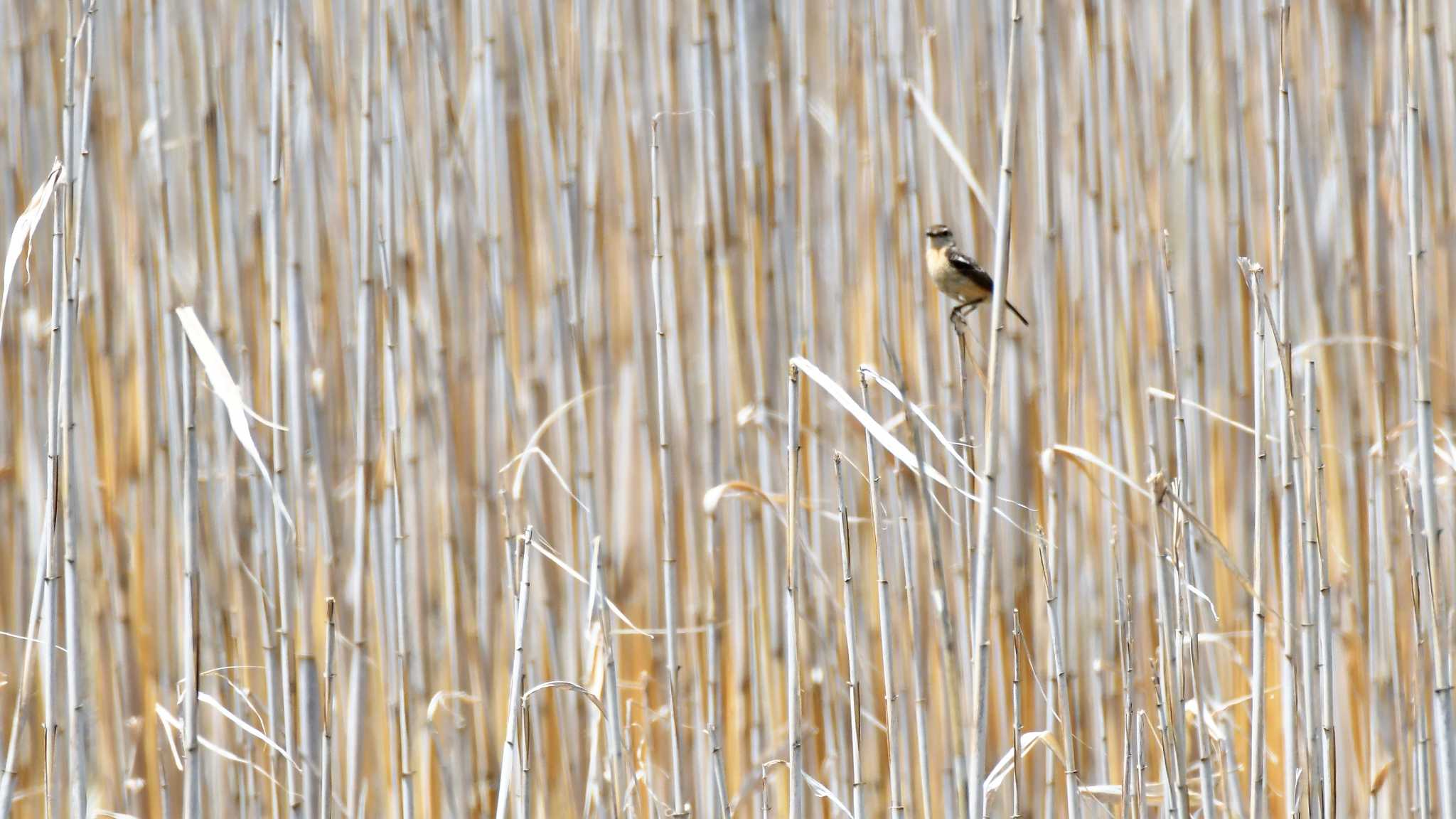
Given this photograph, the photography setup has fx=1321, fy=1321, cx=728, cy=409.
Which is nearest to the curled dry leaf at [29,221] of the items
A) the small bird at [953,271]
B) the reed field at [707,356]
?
the reed field at [707,356]

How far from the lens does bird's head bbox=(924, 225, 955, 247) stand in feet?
4.91

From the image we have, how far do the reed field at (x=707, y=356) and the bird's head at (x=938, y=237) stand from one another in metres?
0.03

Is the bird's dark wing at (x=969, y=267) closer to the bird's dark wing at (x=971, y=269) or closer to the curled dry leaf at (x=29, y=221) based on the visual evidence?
the bird's dark wing at (x=971, y=269)

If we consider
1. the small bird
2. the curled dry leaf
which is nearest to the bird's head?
the small bird

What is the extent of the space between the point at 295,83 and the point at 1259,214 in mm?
1193

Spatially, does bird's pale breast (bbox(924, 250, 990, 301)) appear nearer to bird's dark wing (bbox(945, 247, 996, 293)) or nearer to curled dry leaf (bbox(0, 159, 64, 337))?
bird's dark wing (bbox(945, 247, 996, 293))

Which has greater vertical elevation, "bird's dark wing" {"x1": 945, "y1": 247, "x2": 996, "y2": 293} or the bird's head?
the bird's head

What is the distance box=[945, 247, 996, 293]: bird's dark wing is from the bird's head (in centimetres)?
1

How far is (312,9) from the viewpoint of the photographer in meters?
1.54

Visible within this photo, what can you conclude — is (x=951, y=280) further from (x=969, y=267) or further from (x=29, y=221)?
(x=29, y=221)

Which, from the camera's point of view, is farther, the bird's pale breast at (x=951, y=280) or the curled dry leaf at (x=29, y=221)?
the bird's pale breast at (x=951, y=280)

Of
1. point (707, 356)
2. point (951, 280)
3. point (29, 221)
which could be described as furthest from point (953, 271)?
point (29, 221)

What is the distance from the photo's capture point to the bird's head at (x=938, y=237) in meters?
1.50

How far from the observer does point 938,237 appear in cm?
150
